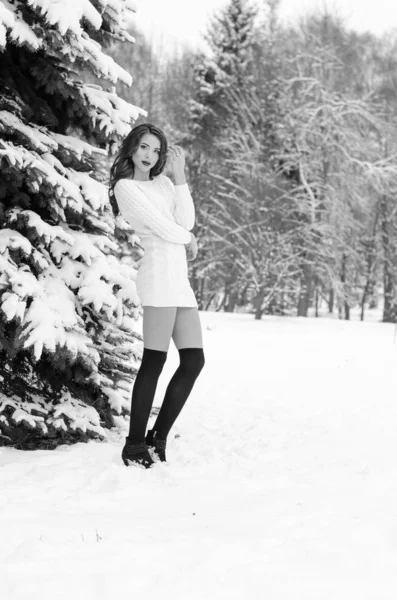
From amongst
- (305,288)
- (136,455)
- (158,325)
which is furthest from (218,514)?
(305,288)

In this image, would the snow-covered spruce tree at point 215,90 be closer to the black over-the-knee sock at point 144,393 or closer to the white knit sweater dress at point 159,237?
the white knit sweater dress at point 159,237

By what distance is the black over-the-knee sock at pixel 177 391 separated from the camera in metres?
3.35

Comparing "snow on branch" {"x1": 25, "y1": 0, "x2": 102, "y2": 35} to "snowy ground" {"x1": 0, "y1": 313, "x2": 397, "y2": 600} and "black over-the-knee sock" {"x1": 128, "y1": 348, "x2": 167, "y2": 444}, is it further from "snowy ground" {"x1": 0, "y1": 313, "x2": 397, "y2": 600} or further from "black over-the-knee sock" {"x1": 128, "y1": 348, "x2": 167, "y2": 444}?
"snowy ground" {"x1": 0, "y1": 313, "x2": 397, "y2": 600}

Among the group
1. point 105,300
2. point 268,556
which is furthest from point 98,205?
point 268,556

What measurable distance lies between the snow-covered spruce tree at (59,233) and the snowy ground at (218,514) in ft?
1.07

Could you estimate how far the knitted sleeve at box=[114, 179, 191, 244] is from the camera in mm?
3207

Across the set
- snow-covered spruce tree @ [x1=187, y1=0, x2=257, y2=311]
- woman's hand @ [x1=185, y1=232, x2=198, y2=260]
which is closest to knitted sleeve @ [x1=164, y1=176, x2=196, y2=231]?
woman's hand @ [x1=185, y1=232, x2=198, y2=260]

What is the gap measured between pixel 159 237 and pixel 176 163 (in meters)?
0.45

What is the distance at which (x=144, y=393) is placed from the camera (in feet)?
10.7

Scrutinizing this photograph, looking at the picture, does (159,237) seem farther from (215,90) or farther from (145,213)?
(215,90)

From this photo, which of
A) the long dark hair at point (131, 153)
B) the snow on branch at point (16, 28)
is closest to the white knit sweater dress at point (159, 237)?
the long dark hair at point (131, 153)

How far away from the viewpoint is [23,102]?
357cm

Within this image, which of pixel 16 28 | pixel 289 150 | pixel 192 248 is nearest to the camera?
pixel 16 28

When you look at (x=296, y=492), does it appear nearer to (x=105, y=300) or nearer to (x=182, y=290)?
(x=182, y=290)
